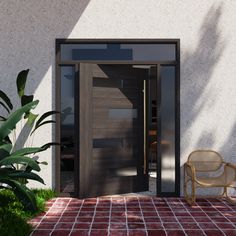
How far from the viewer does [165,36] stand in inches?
225

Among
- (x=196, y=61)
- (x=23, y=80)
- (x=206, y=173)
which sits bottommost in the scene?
(x=206, y=173)

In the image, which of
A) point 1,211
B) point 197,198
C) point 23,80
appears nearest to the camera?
point 1,211

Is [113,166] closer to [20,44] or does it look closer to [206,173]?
[206,173]

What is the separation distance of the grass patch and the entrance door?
0.63 metres

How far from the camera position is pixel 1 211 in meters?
4.39

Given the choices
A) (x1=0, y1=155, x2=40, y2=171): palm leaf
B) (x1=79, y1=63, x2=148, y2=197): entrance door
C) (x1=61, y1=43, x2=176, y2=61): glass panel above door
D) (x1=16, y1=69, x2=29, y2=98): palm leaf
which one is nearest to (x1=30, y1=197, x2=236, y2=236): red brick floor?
(x1=79, y1=63, x2=148, y2=197): entrance door

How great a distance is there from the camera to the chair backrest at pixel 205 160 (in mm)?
5613

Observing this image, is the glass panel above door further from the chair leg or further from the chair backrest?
the chair leg

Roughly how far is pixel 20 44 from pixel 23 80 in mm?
952

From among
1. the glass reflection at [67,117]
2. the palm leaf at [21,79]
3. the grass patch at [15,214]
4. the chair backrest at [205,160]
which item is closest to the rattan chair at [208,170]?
the chair backrest at [205,160]

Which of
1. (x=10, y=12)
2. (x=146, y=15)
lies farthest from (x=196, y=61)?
(x=10, y=12)

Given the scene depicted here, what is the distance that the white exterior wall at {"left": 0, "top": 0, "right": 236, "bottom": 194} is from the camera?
18.7 feet

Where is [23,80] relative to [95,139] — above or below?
above

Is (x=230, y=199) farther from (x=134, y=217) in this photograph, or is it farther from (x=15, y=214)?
(x=15, y=214)
